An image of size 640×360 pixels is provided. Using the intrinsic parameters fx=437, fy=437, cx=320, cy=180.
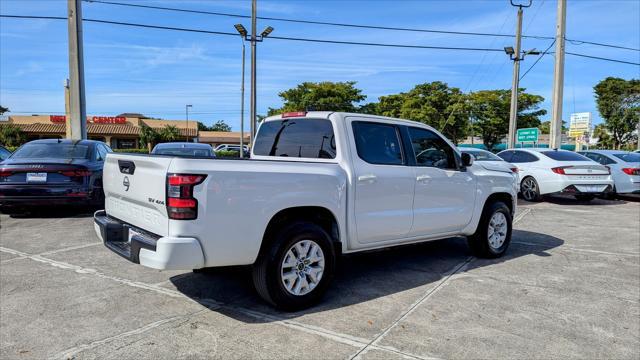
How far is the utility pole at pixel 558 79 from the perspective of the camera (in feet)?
60.6

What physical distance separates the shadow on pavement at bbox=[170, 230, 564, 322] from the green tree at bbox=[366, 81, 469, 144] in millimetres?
44193

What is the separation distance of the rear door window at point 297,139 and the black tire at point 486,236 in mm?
2682

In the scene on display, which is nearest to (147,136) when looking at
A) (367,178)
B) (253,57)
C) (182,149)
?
(253,57)

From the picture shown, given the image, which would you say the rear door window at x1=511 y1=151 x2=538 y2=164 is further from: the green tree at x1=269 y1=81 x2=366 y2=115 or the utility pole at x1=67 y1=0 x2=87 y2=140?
the green tree at x1=269 y1=81 x2=366 y2=115

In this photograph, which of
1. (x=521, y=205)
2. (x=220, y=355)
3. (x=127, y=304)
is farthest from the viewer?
(x=521, y=205)

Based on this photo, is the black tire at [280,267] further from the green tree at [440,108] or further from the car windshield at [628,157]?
the green tree at [440,108]

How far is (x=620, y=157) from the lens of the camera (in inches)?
539

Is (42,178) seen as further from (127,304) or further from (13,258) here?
(127,304)

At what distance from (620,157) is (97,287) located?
49.2 ft

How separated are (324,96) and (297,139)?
43366mm

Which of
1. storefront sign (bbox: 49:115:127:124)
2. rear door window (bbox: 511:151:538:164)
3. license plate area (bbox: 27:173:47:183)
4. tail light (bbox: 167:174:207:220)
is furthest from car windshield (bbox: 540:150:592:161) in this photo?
storefront sign (bbox: 49:115:127:124)

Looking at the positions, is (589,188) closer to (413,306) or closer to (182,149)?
(413,306)

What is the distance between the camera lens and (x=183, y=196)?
3.30 meters

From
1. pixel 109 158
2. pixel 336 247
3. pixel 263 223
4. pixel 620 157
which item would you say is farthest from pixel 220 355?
pixel 620 157
